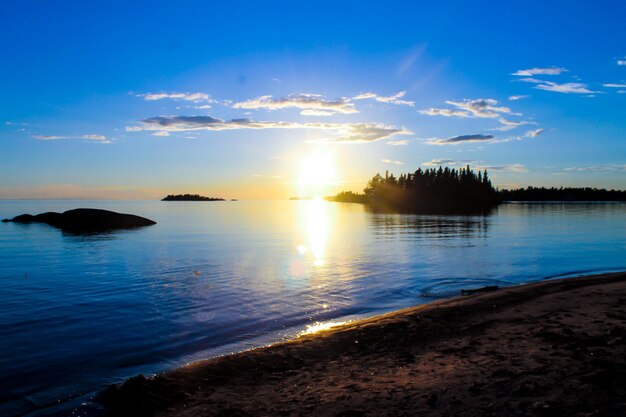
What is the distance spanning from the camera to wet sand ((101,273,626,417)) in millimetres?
7359

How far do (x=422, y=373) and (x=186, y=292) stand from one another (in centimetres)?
1482

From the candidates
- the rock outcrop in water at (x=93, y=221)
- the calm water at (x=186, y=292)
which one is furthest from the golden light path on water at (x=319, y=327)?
the rock outcrop in water at (x=93, y=221)

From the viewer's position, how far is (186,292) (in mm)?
21172

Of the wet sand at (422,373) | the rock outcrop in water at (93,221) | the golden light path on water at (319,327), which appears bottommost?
the golden light path on water at (319,327)

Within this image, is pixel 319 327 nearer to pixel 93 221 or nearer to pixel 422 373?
pixel 422 373

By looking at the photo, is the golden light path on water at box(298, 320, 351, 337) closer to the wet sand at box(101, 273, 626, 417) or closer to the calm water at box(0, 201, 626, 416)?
the calm water at box(0, 201, 626, 416)

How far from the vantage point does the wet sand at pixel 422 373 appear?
7359 millimetres

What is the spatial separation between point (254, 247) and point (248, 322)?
94.0 ft

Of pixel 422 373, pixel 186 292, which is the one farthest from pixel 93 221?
pixel 422 373

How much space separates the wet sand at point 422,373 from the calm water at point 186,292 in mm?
1830

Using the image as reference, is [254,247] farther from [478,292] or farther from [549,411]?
[549,411]

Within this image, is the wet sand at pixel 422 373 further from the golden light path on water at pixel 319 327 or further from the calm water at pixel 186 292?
the calm water at pixel 186 292

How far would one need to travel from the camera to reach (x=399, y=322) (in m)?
14.0

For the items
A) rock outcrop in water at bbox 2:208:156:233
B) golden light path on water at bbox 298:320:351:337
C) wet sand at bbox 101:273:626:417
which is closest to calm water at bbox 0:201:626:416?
golden light path on water at bbox 298:320:351:337
